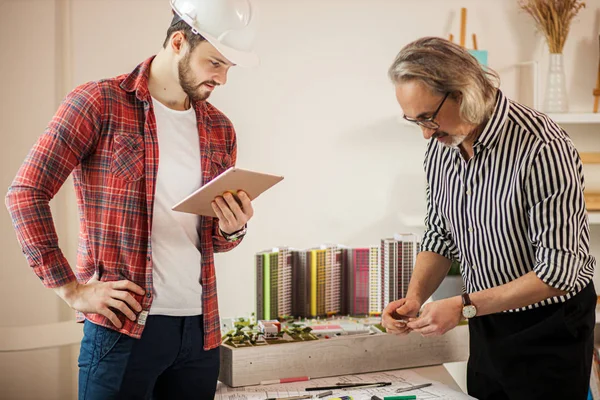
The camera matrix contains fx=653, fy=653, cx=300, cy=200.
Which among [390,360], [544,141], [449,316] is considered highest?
[544,141]

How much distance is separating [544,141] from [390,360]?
0.85 metres

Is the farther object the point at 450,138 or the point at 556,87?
the point at 556,87

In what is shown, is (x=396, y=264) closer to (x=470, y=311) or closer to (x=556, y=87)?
(x=470, y=311)

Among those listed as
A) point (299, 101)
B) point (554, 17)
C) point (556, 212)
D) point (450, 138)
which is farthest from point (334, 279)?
point (554, 17)

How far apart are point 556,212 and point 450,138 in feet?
0.97

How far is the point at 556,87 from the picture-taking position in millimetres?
2799

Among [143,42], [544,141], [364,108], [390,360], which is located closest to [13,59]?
[143,42]

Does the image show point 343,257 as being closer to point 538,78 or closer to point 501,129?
point 501,129

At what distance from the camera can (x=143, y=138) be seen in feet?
4.96

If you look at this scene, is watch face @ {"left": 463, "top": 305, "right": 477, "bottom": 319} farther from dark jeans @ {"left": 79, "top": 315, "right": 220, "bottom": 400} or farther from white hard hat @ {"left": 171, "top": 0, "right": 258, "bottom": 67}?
white hard hat @ {"left": 171, "top": 0, "right": 258, "bottom": 67}

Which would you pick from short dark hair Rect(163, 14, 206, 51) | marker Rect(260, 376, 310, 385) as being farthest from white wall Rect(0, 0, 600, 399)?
short dark hair Rect(163, 14, 206, 51)

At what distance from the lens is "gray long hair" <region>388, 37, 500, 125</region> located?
4.83ft

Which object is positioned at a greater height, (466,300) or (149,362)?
(466,300)

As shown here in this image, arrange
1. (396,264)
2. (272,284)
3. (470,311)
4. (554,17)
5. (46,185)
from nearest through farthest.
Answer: (46,185), (470,311), (272,284), (396,264), (554,17)
